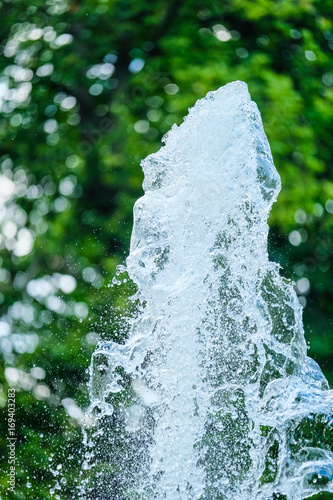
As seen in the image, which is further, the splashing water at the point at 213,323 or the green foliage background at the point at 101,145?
the green foliage background at the point at 101,145

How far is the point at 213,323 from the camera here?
2.88 m

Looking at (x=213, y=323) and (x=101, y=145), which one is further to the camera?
(x=101, y=145)

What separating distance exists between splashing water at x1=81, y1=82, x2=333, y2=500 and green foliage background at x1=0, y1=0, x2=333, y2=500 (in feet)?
6.55

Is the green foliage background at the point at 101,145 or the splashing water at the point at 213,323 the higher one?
the splashing water at the point at 213,323

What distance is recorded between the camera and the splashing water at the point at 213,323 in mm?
2727

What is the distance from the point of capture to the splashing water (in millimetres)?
2727

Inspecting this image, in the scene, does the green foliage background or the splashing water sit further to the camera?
the green foliage background

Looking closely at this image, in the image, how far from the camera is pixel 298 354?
9.48ft

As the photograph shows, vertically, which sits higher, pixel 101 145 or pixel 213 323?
pixel 213 323

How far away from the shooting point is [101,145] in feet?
18.4

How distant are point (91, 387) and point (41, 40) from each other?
3701mm

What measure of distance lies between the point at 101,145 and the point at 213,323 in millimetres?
2998

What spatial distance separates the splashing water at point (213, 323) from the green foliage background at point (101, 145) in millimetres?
1997

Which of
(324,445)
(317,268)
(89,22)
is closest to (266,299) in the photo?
(324,445)
